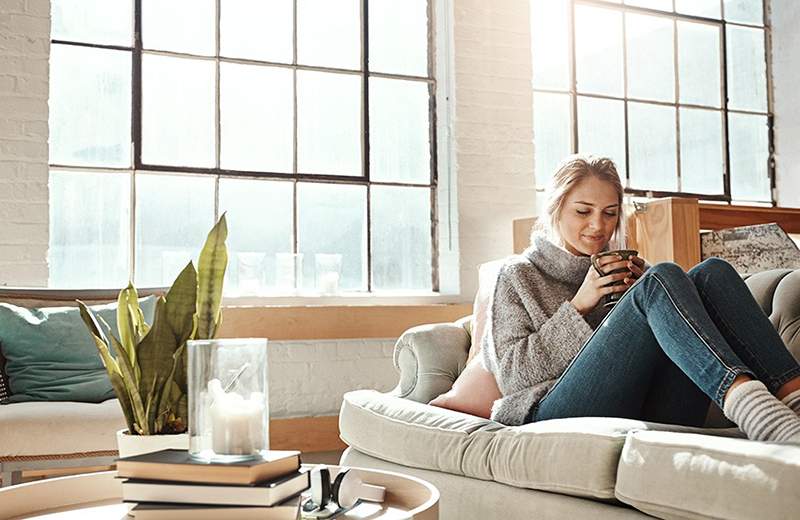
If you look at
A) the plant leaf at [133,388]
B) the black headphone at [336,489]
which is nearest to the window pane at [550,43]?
the plant leaf at [133,388]

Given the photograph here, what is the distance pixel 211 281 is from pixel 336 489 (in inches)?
19.3

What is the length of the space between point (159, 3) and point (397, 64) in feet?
4.08

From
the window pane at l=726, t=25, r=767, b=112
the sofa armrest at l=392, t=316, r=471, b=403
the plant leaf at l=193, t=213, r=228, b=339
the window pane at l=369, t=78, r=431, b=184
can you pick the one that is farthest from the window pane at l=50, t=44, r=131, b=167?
the window pane at l=726, t=25, r=767, b=112

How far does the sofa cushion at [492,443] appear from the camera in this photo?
5.75 ft

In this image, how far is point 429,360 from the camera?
9.06ft

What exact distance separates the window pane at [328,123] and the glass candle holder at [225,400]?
10.4 ft

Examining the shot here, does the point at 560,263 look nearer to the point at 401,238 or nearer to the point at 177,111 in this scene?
the point at 401,238

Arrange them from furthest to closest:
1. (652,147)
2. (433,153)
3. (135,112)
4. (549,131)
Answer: (652,147) → (549,131) → (433,153) → (135,112)

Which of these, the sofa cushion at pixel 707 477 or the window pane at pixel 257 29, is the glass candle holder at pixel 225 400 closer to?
the sofa cushion at pixel 707 477

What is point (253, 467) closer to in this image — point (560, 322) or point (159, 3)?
point (560, 322)

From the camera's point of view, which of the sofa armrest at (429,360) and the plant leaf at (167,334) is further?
the sofa armrest at (429,360)

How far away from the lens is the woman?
1.80 m

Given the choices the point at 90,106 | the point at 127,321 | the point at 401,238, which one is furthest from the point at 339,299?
the point at 127,321

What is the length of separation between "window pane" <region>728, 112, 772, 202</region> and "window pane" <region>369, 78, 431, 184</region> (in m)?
2.13
